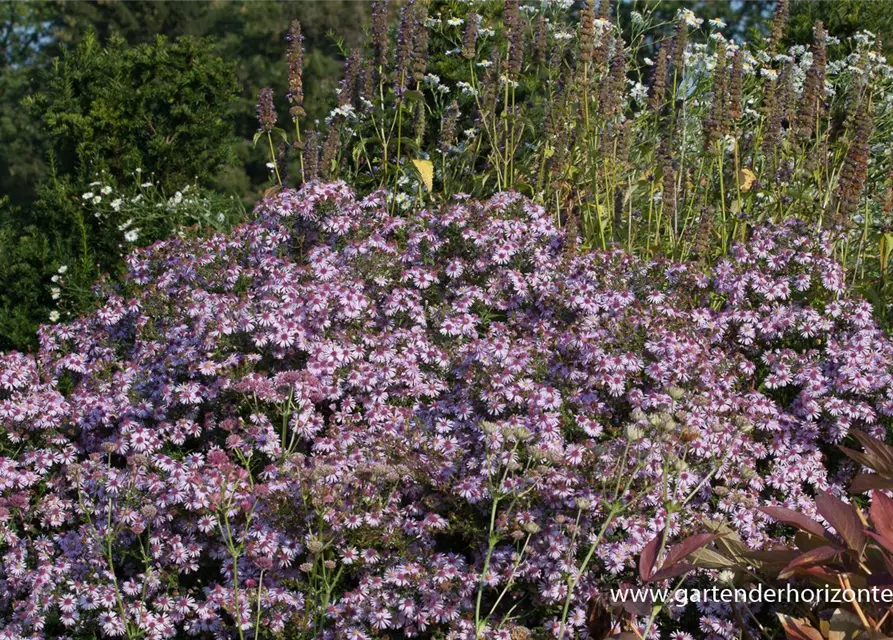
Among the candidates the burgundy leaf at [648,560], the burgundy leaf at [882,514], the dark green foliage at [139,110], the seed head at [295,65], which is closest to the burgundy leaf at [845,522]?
the burgundy leaf at [882,514]

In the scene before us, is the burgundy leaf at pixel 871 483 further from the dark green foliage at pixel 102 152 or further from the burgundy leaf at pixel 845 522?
the dark green foliage at pixel 102 152

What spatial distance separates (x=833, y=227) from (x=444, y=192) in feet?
5.50

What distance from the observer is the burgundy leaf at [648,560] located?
2359mm

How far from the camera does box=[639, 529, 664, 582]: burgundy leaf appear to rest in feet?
7.74

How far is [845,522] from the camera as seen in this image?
7.81 ft

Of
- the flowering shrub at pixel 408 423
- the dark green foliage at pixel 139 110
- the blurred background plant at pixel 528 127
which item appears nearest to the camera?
the flowering shrub at pixel 408 423

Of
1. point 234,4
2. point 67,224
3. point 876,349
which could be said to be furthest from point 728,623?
point 234,4

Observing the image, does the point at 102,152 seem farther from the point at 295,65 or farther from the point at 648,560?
the point at 648,560

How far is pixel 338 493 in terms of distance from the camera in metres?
2.66

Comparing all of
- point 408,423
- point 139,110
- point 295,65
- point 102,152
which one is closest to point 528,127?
point 295,65

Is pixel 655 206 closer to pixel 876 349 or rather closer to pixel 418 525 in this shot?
pixel 876 349

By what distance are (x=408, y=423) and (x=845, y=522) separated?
1.19 metres

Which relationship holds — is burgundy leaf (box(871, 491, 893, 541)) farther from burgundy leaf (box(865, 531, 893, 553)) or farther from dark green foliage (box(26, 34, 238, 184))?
dark green foliage (box(26, 34, 238, 184))

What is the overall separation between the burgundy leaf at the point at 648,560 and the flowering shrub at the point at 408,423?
12cm
